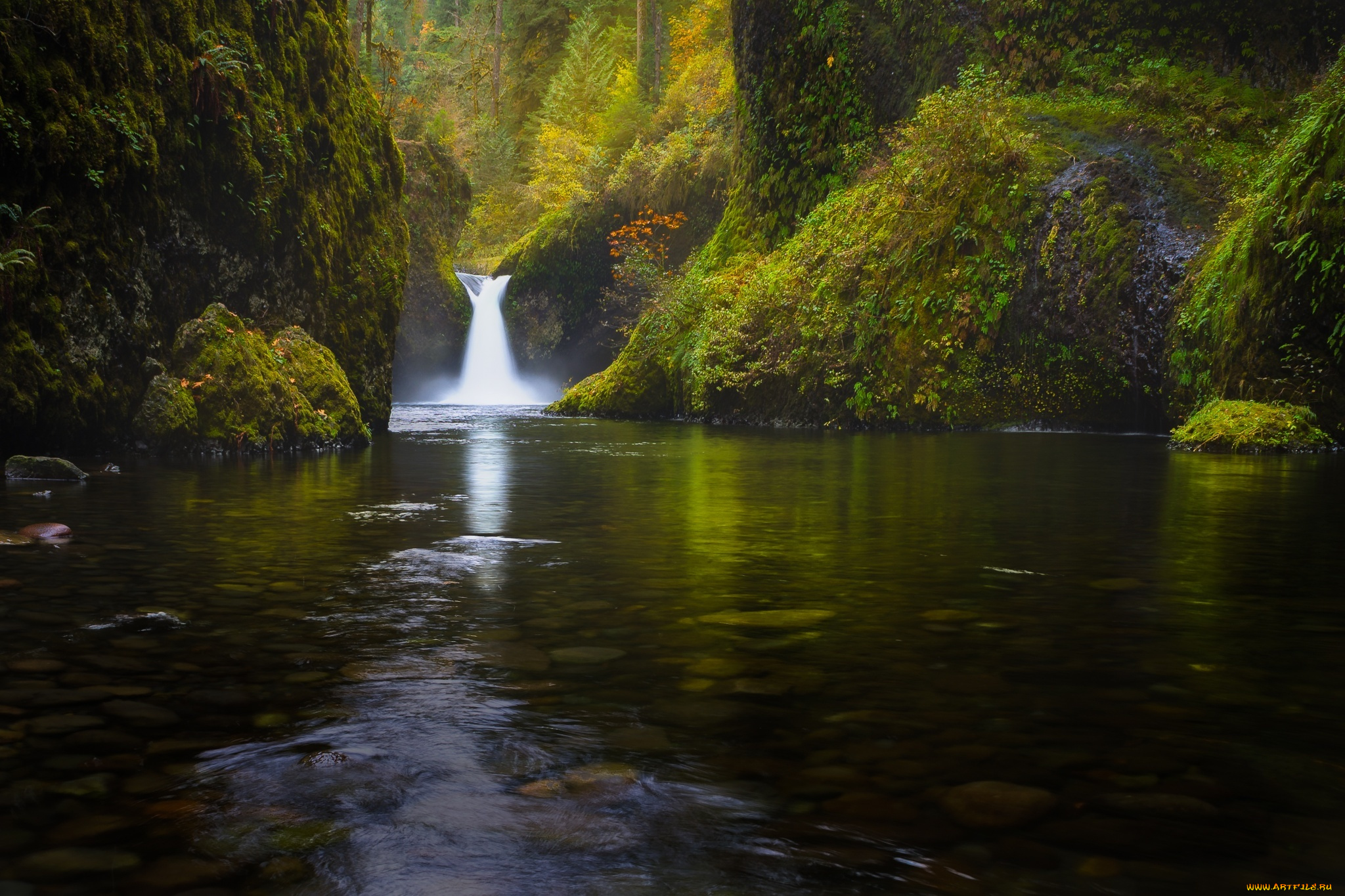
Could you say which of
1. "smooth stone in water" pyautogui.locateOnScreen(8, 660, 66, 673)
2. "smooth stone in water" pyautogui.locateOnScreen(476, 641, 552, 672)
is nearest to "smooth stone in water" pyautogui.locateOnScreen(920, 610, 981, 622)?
"smooth stone in water" pyautogui.locateOnScreen(476, 641, 552, 672)

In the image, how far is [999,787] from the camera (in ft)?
6.92

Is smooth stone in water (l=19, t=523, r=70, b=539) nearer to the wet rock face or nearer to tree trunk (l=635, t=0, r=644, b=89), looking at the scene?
the wet rock face

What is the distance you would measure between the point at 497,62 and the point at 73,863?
177ft

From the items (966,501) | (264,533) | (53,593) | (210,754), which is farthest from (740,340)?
(210,754)

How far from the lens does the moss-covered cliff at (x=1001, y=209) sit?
52.3 feet

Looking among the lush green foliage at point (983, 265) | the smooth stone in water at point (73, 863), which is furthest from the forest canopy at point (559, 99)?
the smooth stone in water at point (73, 863)

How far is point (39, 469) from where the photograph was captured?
27.4 feet

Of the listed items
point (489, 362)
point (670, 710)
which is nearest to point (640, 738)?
point (670, 710)

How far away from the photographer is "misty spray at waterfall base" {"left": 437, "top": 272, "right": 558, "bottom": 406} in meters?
34.0

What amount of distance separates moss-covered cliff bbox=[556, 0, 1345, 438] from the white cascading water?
1360 centimetres

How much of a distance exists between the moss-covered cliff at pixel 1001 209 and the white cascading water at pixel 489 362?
13598 mm

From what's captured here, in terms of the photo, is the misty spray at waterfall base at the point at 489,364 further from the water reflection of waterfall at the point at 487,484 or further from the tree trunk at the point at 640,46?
the water reflection of waterfall at the point at 487,484

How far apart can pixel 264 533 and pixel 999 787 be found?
449 cm

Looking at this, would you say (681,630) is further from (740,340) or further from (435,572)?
(740,340)
